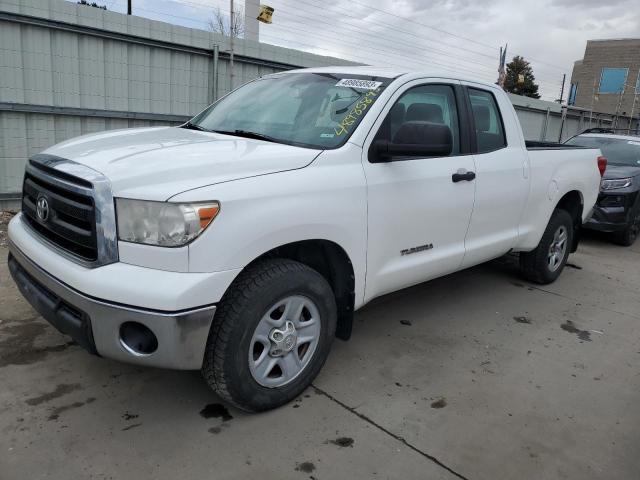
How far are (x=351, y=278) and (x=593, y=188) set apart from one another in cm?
378

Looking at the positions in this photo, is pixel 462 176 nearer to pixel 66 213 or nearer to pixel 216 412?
pixel 216 412

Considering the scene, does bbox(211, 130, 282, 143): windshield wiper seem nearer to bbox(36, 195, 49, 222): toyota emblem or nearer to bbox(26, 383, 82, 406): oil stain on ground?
bbox(36, 195, 49, 222): toyota emblem

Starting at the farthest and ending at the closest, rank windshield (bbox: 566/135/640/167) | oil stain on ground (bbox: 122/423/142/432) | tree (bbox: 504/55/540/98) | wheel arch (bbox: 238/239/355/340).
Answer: tree (bbox: 504/55/540/98) → windshield (bbox: 566/135/640/167) → wheel arch (bbox: 238/239/355/340) → oil stain on ground (bbox: 122/423/142/432)

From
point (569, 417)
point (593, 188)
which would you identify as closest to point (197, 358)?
point (569, 417)

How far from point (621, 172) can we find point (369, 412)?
6.57 meters

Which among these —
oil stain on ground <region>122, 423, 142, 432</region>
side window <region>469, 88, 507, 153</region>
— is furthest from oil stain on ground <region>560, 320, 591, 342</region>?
oil stain on ground <region>122, 423, 142, 432</region>

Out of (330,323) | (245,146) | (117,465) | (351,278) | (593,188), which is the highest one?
(245,146)

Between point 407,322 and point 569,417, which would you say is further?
point 407,322

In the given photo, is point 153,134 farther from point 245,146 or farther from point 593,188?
point 593,188

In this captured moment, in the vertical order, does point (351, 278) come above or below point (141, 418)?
above

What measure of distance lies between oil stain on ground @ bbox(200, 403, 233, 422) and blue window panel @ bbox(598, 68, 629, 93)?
133 ft

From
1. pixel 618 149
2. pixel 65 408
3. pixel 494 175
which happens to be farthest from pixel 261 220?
pixel 618 149

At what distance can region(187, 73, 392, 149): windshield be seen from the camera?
307cm

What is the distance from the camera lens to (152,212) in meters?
2.28
